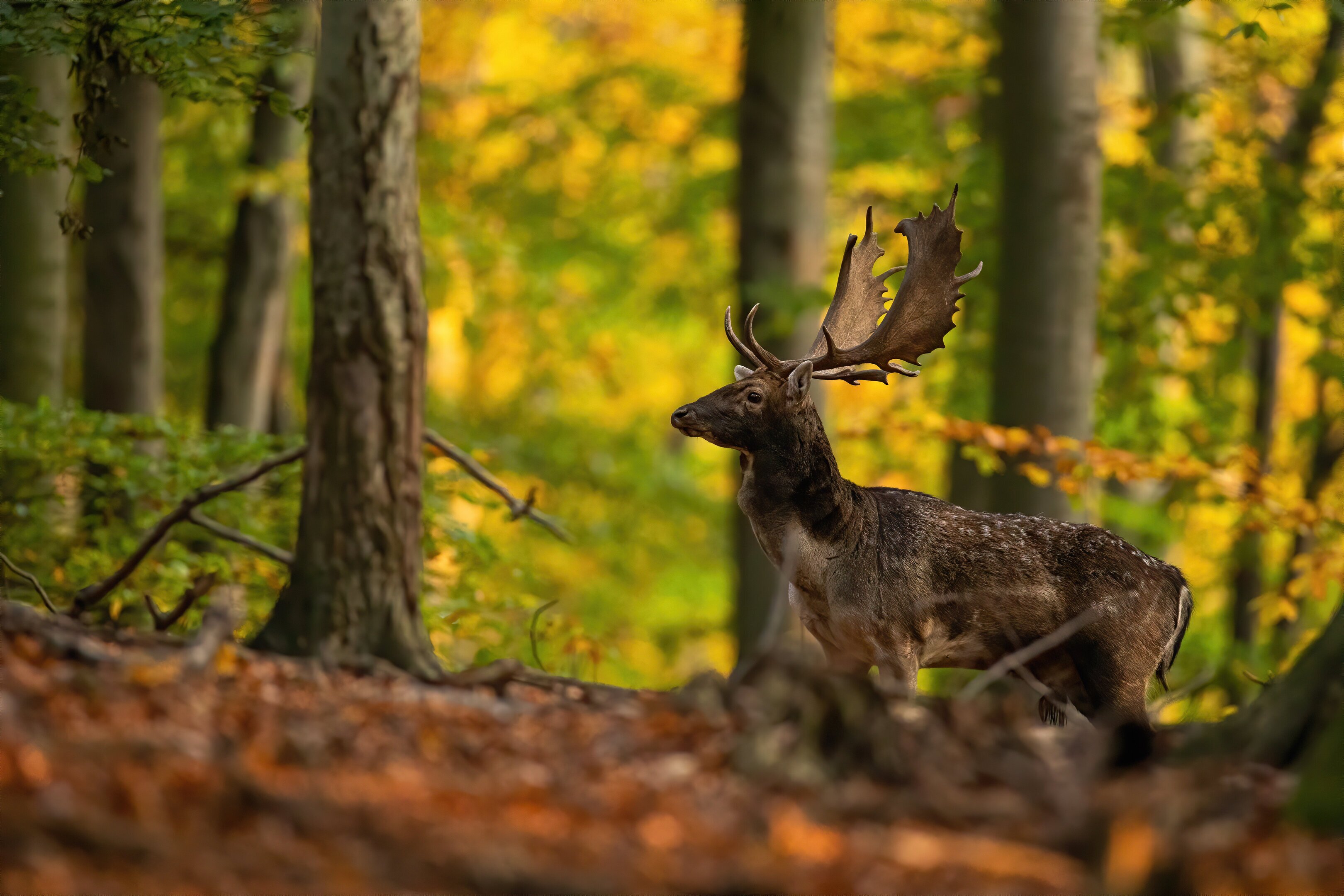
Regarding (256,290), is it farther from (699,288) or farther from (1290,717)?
(1290,717)

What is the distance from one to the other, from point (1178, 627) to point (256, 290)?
31.1 ft

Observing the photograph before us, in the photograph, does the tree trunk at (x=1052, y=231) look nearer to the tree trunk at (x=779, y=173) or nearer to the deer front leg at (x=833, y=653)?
the tree trunk at (x=779, y=173)

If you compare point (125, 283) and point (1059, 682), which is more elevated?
point (125, 283)

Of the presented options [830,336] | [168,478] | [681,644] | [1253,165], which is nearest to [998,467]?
[830,336]

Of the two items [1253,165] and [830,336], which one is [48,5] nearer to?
[830,336]

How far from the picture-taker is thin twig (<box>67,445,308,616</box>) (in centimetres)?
597

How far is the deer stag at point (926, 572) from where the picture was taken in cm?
665

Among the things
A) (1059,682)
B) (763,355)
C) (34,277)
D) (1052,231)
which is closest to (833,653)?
(1059,682)

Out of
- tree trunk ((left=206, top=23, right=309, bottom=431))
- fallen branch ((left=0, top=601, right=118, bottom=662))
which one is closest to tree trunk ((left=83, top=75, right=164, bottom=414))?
tree trunk ((left=206, top=23, right=309, bottom=431))

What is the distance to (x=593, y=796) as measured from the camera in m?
3.54

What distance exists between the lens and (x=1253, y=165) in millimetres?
13602

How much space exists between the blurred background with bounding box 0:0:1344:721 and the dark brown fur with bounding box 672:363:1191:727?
23.2 inches

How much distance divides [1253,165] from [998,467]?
5.13m

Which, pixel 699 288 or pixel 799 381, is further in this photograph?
pixel 699 288
